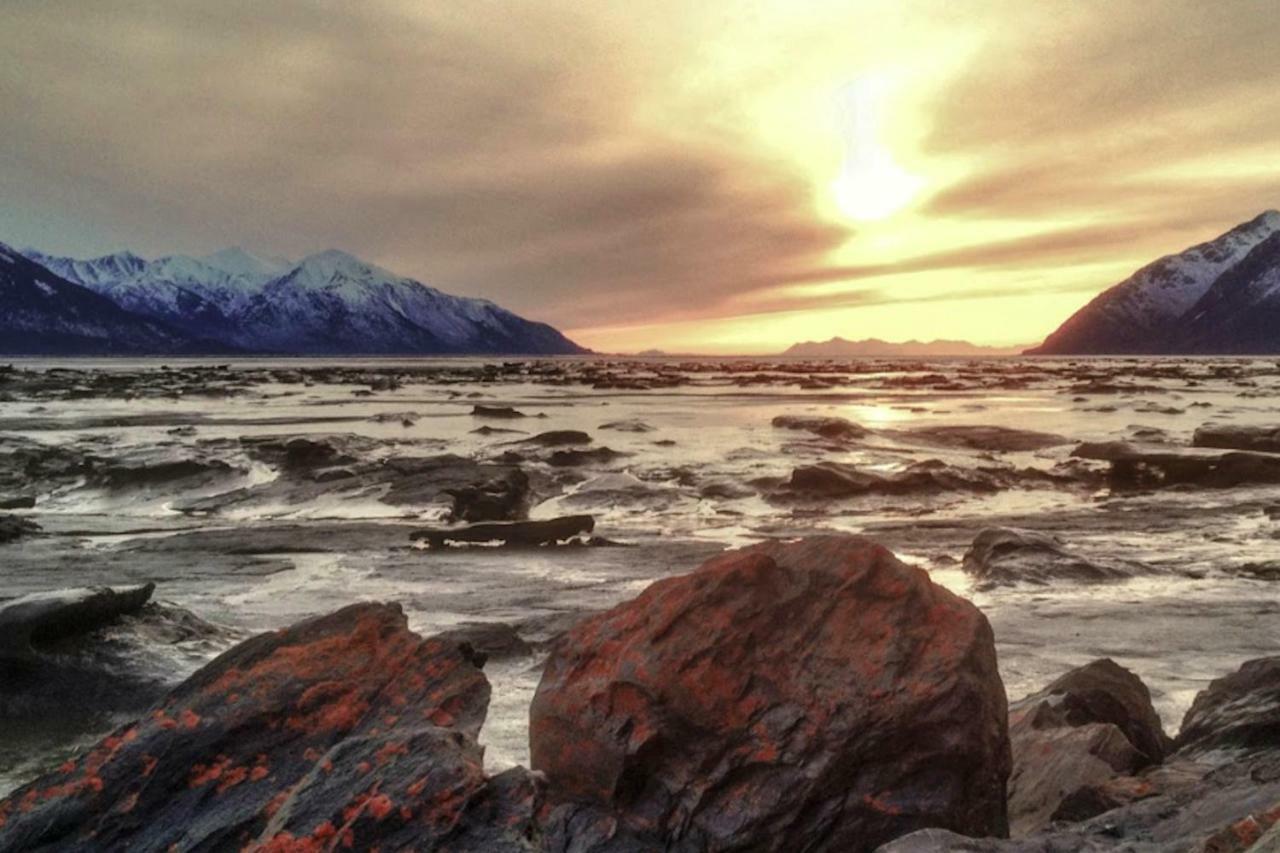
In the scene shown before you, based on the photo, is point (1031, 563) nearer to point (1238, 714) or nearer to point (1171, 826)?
point (1238, 714)

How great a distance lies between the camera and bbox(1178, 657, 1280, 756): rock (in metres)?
5.98

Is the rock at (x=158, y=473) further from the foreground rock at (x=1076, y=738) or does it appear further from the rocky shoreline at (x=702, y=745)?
the foreground rock at (x=1076, y=738)

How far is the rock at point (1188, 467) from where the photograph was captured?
2098 cm

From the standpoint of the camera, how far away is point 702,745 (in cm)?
556

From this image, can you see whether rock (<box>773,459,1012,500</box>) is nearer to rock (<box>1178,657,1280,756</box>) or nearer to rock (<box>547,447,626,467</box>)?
rock (<box>547,447,626,467</box>)

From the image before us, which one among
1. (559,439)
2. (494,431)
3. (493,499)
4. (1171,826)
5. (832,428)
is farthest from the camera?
(494,431)

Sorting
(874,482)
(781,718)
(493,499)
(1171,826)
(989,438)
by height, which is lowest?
(493,499)

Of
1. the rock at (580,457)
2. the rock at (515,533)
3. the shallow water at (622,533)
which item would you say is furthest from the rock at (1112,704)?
the rock at (580,457)

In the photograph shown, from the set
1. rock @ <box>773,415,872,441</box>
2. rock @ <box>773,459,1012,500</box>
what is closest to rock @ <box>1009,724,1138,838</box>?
rock @ <box>773,459,1012,500</box>

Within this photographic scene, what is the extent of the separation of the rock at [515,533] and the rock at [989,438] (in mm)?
17550

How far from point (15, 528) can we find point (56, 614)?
29.3 feet

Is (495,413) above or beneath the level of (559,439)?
above

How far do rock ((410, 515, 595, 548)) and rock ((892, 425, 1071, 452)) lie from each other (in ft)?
57.6

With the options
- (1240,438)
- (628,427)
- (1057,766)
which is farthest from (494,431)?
(1057,766)
